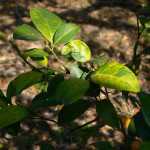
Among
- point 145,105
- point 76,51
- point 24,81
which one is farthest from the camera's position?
point 76,51

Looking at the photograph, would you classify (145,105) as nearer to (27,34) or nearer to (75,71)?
(75,71)

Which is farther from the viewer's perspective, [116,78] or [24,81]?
[24,81]

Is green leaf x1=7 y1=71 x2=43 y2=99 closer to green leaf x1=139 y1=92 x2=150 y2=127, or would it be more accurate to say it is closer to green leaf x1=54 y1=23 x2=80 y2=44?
green leaf x1=54 y1=23 x2=80 y2=44

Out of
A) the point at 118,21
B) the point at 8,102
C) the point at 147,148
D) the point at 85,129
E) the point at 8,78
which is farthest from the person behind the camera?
the point at 118,21

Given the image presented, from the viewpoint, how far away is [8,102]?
40.0 inches

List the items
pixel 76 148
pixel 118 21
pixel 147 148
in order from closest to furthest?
pixel 147 148, pixel 76 148, pixel 118 21

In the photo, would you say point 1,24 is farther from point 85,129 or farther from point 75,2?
point 85,129

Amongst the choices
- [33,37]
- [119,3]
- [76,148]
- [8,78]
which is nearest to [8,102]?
[33,37]

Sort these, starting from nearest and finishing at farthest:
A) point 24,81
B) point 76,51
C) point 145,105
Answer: point 145,105, point 24,81, point 76,51

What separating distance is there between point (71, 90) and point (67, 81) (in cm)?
4

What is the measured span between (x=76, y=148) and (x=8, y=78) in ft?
3.18

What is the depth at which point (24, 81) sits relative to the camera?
3.14ft

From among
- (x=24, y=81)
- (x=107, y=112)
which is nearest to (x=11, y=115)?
(x=24, y=81)

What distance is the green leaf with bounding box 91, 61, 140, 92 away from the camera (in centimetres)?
Result: 82
